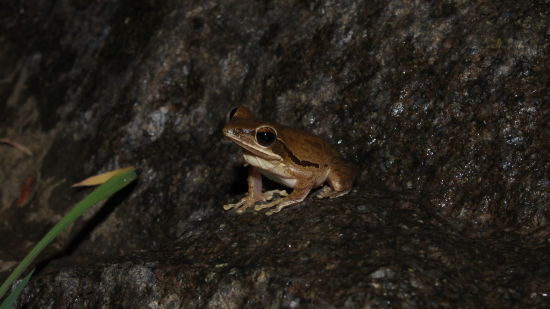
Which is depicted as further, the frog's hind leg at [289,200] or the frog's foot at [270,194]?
the frog's foot at [270,194]

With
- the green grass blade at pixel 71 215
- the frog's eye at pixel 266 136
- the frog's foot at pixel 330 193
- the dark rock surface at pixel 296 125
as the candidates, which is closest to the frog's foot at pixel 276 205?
the dark rock surface at pixel 296 125

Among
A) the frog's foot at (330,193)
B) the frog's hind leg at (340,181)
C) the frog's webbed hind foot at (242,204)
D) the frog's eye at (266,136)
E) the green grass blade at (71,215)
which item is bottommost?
the green grass blade at (71,215)

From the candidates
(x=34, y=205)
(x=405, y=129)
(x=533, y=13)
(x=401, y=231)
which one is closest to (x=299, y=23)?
(x=405, y=129)

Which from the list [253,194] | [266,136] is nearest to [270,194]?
[253,194]

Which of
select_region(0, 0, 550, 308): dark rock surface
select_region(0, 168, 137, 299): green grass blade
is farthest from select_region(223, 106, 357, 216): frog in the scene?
select_region(0, 168, 137, 299): green grass blade

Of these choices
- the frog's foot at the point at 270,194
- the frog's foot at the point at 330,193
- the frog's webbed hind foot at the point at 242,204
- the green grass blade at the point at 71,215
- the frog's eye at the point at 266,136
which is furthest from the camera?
the frog's foot at the point at 270,194

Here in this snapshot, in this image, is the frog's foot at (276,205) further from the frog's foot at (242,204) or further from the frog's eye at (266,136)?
the frog's eye at (266,136)

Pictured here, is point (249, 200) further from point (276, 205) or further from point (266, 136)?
point (266, 136)
